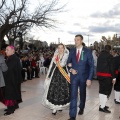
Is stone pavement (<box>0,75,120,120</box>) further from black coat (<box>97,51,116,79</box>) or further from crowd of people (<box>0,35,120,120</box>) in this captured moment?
black coat (<box>97,51,116,79</box>)

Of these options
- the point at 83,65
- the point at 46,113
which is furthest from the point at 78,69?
the point at 46,113

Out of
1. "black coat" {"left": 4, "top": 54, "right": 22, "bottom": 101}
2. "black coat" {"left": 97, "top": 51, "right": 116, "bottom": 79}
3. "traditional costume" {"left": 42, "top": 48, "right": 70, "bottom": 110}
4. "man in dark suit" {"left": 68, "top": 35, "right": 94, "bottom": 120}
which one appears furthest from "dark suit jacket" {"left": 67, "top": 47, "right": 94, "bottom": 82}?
"black coat" {"left": 4, "top": 54, "right": 22, "bottom": 101}

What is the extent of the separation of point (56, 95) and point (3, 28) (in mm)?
17002

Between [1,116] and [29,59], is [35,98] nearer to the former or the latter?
[1,116]

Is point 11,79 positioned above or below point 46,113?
above

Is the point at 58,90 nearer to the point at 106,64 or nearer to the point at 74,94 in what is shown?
the point at 74,94

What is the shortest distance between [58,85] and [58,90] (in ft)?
0.39

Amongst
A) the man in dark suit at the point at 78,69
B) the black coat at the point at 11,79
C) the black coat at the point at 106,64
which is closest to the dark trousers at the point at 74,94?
the man in dark suit at the point at 78,69

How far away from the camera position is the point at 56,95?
5914 mm

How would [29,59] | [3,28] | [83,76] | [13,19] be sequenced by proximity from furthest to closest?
[13,19], [3,28], [29,59], [83,76]

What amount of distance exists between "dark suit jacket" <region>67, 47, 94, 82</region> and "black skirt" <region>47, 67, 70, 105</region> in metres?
0.48

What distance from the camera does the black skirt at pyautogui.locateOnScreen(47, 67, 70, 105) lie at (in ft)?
19.3

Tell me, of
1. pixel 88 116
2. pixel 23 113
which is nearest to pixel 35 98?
pixel 23 113

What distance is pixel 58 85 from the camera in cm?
593
